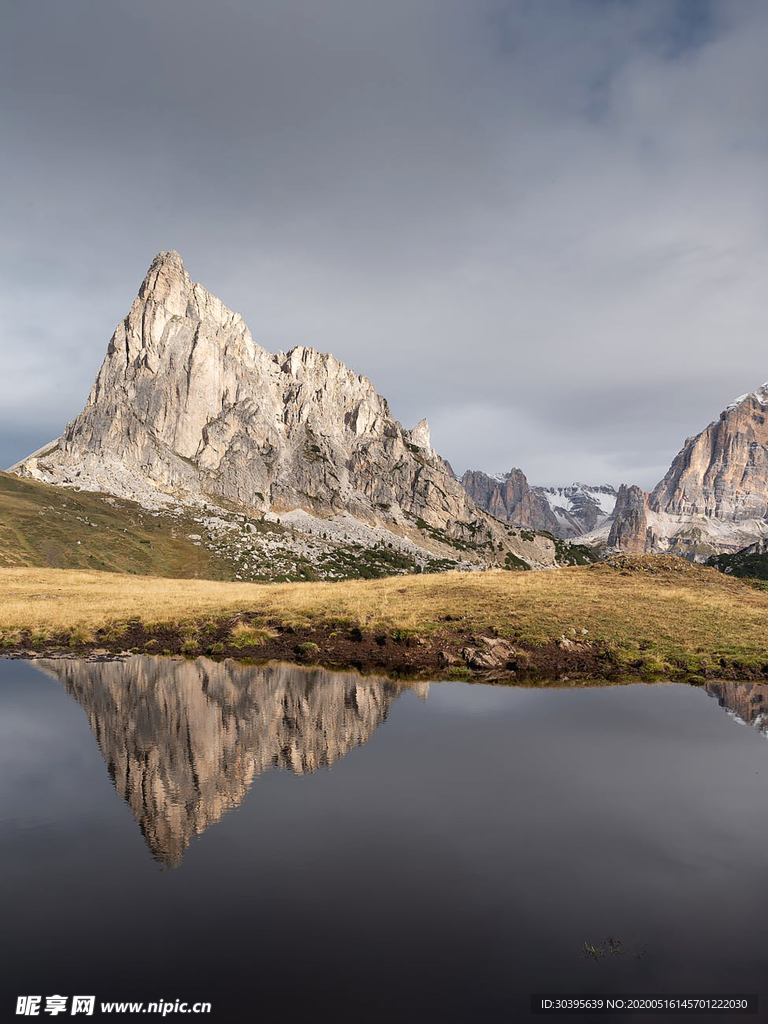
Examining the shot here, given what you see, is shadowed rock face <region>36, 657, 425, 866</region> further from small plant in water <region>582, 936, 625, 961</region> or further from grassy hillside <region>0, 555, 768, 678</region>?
small plant in water <region>582, 936, 625, 961</region>

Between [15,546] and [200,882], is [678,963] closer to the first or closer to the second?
[200,882]

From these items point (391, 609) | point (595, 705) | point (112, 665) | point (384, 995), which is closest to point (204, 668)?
point (112, 665)

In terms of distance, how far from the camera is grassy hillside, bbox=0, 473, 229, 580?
392ft

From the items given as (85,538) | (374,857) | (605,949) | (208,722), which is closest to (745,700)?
(605,949)

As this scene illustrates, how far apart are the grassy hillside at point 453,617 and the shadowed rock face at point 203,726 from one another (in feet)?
20.3

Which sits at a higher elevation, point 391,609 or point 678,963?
point 391,609

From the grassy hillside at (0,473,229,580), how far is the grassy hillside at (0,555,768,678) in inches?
2406

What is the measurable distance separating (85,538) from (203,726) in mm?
131934

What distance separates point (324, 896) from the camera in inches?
482

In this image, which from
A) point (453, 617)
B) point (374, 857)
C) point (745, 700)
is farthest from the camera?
point (453, 617)

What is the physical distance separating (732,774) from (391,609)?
29450mm

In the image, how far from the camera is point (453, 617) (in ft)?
142

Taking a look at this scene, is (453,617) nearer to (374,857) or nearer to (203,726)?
(203,726)

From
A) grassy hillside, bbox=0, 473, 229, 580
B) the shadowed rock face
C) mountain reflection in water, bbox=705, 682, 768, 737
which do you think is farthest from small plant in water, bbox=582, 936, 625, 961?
grassy hillside, bbox=0, 473, 229, 580
